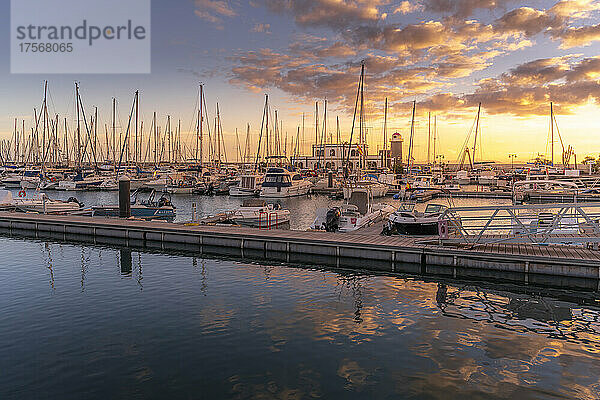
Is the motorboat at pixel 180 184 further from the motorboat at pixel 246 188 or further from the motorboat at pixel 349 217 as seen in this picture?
the motorboat at pixel 349 217

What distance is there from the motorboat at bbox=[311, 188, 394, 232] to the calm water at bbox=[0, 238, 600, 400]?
8.51m

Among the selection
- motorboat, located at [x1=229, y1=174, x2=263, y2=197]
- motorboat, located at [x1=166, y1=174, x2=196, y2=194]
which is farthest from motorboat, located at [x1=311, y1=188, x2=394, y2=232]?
motorboat, located at [x1=166, y1=174, x2=196, y2=194]

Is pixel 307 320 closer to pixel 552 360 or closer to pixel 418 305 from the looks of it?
pixel 418 305

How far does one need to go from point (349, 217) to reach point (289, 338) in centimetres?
1646

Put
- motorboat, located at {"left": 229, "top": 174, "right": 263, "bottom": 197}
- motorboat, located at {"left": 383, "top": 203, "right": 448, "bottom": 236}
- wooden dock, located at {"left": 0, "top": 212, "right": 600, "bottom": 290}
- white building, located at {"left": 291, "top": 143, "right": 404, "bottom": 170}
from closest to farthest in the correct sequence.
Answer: wooden dock, located at {"left": 0, "top": 212, "right": 600, "bottom": 290} < motorboat, located at {"left": 383, "top": 203, "right": 448, "bottom": 236} < motorboat, located at {"left": 229, "top": 174, "right": 263, "bottom": 197} < white building, located at {"left": 291, "top": 143, "right": 404, "bottom": 170}

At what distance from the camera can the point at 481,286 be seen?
1841cm

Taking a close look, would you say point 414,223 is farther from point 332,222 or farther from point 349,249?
point 349,249

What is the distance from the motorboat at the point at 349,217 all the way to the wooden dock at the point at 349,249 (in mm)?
1215

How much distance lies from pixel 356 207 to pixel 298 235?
22.6 feet

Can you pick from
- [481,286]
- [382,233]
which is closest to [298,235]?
[382,233]

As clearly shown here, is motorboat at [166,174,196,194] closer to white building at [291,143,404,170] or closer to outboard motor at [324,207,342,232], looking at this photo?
white building at [291,143,404,170]

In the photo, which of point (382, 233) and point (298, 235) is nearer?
point (298, 235)

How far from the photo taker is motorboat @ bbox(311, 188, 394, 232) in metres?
28.6

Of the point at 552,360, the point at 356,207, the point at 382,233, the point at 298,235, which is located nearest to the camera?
the point at 552,360
